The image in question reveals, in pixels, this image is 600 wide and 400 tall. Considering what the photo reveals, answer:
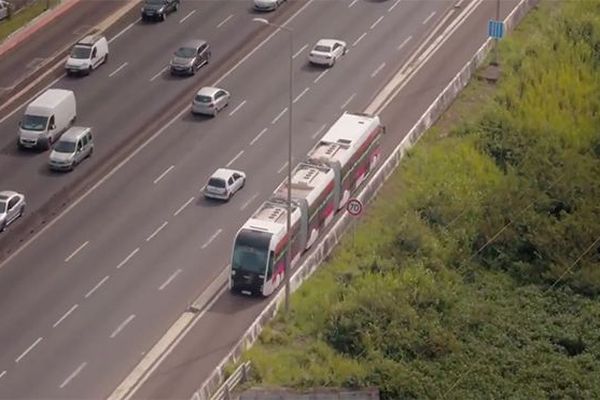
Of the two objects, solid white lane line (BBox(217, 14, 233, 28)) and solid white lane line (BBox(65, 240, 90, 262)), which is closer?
solid white lane line (BBox(65, 240, 90, 262))

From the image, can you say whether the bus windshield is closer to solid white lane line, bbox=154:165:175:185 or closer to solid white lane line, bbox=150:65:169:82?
solid white lane line, bbox=154:165:175:185

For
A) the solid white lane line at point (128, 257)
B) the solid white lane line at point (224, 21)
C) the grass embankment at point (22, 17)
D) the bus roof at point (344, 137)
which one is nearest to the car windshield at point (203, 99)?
the bus roof at point (344, 137)

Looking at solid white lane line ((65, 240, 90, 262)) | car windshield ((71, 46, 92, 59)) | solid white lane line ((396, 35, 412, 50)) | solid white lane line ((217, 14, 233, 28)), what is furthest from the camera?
solid white lane line ((217, 14, 233, 28))

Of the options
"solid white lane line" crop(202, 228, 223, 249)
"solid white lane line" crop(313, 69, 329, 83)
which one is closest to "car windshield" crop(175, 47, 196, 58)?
"solid white lane line" crop(313, 69, 329, 83)

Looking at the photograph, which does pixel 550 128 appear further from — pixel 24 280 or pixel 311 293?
pixel 24 280

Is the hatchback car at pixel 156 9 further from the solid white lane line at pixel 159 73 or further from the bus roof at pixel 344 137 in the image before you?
the bus roof at pixel 344 137

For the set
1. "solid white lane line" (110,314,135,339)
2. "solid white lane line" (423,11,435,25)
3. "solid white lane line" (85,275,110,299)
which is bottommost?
"solid white lane line" (423,11,435,25)

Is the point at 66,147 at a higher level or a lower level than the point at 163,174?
higher

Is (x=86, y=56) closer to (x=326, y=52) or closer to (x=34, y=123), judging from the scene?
(x=34, y=123)

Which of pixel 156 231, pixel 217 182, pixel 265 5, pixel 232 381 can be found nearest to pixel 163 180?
pixel 217 182
